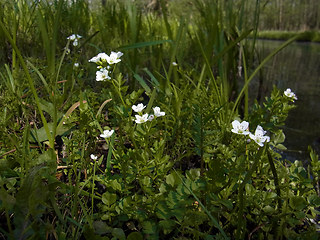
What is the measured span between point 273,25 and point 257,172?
36.4m

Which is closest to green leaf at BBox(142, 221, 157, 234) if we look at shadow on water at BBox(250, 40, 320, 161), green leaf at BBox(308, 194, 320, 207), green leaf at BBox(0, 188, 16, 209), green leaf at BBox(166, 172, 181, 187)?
green leaf at BBox(166, 172, 181, 187)

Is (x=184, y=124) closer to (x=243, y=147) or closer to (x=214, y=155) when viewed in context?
(x=214, y=155)

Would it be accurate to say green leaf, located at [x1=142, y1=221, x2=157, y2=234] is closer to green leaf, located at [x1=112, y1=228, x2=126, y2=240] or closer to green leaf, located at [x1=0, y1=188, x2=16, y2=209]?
green leaf, located at [x1=112, y1=228, x2=126, y2=240]

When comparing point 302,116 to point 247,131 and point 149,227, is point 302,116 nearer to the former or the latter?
point 247,131

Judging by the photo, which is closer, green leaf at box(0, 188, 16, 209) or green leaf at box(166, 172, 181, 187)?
green leaf at box(0, 188, 16, 209)

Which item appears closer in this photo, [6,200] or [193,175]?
[6,200]

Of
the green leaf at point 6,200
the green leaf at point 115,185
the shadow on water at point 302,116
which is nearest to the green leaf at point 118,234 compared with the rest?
the green leaf at point 115,185

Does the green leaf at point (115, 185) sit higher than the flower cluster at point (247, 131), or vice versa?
the flower cluster at point (247, 131)

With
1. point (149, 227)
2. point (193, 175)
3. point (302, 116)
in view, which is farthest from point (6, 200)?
point (302, 116)

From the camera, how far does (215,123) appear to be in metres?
1.24

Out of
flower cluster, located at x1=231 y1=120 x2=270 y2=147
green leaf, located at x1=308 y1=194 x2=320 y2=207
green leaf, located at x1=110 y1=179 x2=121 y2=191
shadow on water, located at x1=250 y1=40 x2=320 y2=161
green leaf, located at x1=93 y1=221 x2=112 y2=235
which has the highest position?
flower cluster, located at x1=231 y1=120 x2=270 y2=147

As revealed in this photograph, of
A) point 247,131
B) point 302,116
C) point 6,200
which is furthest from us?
point 302,116

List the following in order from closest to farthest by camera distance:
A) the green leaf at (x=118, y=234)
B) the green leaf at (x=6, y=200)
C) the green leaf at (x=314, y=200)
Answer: the green leaf at (x=6, y=200) → the green leaf at (x=118, y=234) → the green leaf at (x=314, y=200)

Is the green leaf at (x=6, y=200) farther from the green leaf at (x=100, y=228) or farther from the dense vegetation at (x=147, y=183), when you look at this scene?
the green leaf at (x=100, y=228)
